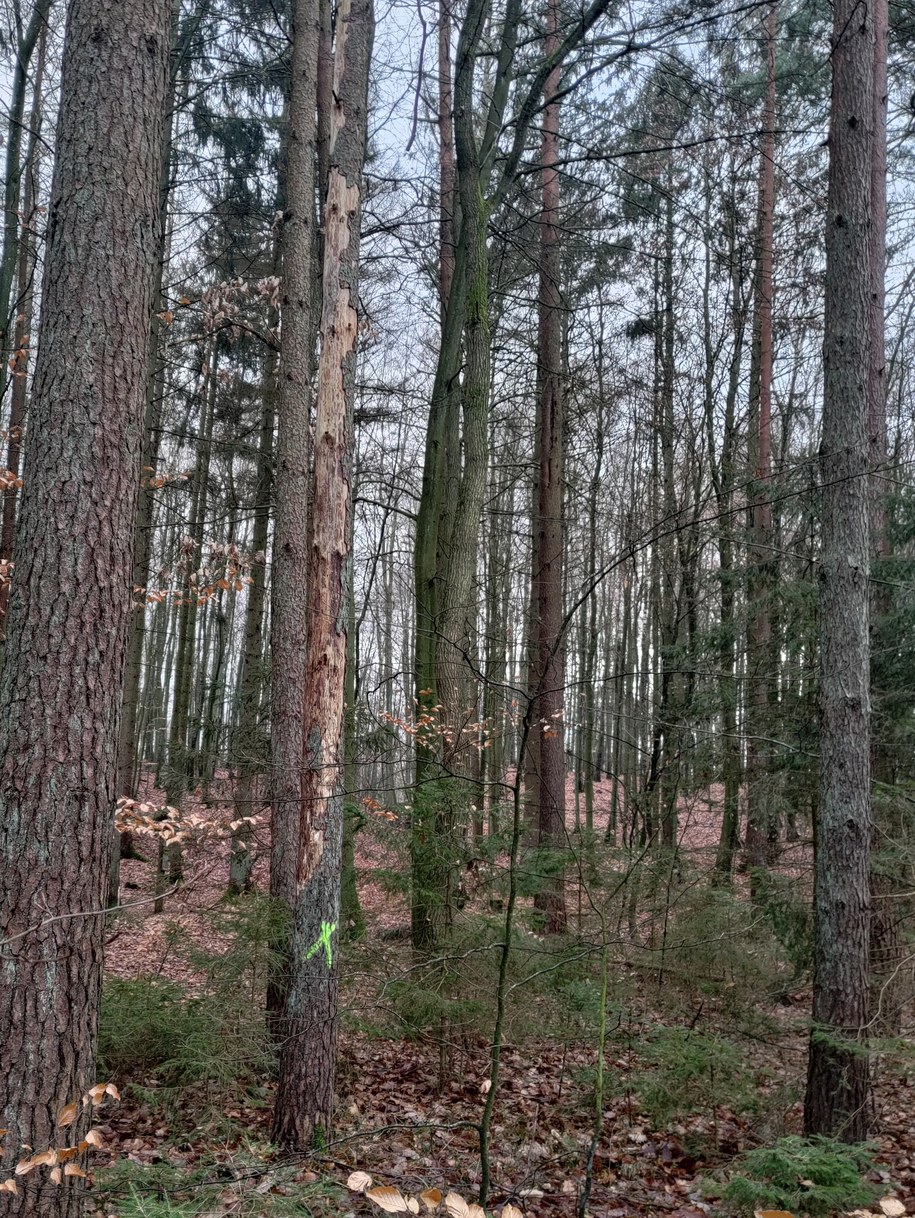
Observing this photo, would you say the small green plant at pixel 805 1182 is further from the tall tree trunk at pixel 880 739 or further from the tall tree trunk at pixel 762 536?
the tall tree trunk at pixel 762 536

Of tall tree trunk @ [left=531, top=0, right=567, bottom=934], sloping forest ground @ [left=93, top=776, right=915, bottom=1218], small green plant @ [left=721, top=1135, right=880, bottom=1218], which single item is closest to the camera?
small green plant @ [left=721, top=1135, right=880, bottom=1218]

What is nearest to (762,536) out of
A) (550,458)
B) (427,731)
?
(550,458)

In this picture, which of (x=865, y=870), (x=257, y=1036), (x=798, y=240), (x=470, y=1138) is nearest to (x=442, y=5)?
(x=798, y=240)

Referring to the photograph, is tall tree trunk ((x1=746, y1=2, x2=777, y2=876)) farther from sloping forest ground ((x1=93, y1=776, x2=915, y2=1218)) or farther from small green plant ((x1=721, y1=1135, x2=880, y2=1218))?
small green plant ((x1=721, y1=1135, x2=880, y2=1218))

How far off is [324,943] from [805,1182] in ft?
8.55

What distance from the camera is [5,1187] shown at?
99.0 inches

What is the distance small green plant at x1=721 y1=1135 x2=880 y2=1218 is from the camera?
3.70 m

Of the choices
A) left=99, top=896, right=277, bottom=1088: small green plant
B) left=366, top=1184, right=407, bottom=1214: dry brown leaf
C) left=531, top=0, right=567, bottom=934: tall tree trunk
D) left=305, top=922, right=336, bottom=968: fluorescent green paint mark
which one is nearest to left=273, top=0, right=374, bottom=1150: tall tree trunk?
left=305, top=922, right=336, bottom=968: fluorescent green paint mark

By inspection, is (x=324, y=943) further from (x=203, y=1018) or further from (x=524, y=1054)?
(x=524, y=1054)

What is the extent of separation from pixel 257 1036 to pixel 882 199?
31.3ft

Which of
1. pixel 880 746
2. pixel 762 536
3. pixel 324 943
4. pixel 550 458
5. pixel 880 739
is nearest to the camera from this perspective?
pixel 324 943

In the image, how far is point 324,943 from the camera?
452cm

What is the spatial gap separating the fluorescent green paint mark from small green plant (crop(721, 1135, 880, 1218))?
230cm

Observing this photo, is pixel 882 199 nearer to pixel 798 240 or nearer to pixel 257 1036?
pixel 798 240
